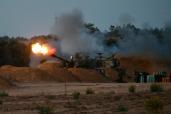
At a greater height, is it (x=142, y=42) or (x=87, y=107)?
(x=142, y=42)

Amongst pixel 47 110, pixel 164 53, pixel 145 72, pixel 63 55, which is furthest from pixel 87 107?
pixel 145 72

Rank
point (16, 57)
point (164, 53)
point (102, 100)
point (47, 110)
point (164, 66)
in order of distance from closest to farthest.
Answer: point (47, 110), point (102, 100), point (164, 53), point (164, 66), point (16, 57)

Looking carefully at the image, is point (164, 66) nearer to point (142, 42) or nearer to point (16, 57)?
point (142, 42)

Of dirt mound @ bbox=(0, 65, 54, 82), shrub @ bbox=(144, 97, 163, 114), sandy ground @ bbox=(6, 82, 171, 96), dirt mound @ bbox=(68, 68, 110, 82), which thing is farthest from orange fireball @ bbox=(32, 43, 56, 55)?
shrub @ bbox=(144, 97, 163, 114)

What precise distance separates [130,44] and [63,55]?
8045 mm

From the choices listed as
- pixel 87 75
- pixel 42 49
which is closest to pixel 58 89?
pixel 42 49

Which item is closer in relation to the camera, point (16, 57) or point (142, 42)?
point (142, 42)

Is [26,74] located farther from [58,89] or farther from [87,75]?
[58,89]

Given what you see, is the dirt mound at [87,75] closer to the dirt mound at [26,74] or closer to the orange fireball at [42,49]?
the dirt mound at [26,74]

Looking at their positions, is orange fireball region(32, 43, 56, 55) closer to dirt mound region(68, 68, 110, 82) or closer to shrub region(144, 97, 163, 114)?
dirt mound region(68, 68, 110, 82)

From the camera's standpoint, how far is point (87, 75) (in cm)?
7844

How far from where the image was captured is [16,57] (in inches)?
4242

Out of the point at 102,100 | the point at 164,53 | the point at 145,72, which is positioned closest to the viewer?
the point at 102,100

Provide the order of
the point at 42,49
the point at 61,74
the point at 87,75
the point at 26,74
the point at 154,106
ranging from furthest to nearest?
the point at 87,75
the point at 61,74
the point at 26,74
the point at 42,49
the point at 154,106
